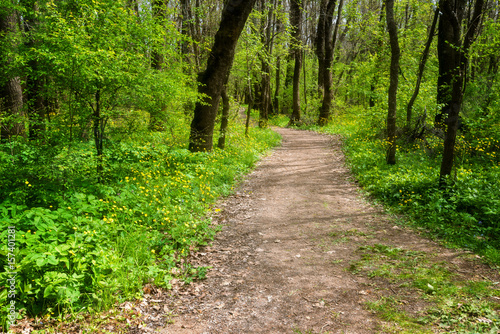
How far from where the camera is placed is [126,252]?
3971 mm

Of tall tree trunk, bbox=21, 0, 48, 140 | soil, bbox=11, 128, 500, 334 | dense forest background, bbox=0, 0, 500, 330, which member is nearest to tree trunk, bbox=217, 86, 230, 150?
dense forest background, bbox=0, 0, 500, 330

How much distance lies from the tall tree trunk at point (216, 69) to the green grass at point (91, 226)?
2.53m

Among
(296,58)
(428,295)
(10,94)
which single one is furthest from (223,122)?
(296,58)

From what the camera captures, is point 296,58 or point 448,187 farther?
point 296,58

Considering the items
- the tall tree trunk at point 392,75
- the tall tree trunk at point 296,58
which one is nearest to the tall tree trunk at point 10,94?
the tall tree trunk at point 392,75

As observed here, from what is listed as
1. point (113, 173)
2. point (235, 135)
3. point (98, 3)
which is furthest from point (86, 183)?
point (235, 135)

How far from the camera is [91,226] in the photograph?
4008 mm

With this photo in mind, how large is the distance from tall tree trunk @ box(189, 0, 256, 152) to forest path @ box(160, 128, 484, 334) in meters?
2.48

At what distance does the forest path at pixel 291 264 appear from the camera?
→ 10.7 ft

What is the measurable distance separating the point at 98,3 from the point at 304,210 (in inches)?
218

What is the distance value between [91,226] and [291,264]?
114 inches

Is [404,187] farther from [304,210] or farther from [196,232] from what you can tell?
[196,232]

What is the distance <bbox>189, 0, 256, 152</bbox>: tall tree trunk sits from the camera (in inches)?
337

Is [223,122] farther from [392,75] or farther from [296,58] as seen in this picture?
[296,58]
